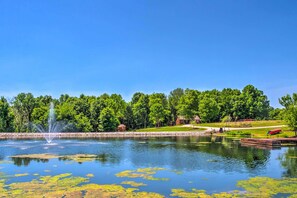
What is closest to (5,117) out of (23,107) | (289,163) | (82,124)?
(23,107)

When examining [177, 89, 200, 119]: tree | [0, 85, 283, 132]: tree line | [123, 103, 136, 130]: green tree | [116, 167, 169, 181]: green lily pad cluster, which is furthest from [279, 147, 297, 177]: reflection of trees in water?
[123, 103, 136, 130]: green tree

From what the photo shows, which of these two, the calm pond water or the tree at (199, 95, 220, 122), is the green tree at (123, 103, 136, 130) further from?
the calm pond water

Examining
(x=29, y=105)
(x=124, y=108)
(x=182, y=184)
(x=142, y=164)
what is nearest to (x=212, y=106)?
(x=124, y=108)

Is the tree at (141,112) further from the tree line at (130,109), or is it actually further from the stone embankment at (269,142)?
the stone embankment at (269,142)

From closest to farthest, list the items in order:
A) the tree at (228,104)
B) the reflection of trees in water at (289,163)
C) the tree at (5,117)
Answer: the reflection of trees in water at (289,163), the tree at (5,117), the tree at (228,104)

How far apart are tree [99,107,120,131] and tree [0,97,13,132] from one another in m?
34.1

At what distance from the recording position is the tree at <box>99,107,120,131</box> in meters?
115

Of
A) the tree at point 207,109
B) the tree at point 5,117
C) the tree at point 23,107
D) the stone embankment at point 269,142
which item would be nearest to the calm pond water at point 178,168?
the stone embankment at point 269,142

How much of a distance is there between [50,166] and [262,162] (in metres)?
28.4

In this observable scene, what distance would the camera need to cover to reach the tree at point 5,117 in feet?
383

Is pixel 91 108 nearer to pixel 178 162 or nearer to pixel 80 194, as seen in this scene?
pixel 178 162

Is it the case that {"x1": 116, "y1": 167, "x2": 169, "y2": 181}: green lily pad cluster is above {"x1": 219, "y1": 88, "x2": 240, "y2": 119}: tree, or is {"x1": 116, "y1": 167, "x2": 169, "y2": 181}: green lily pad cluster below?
below

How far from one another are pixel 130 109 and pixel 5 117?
5072cm

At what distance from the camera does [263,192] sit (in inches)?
1102
